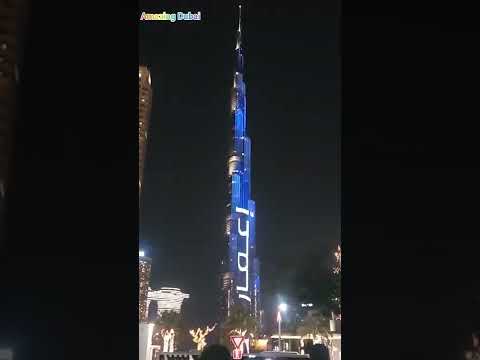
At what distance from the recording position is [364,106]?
179 inches

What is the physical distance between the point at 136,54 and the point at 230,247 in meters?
80.2

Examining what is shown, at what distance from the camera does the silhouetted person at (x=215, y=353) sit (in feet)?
11.1

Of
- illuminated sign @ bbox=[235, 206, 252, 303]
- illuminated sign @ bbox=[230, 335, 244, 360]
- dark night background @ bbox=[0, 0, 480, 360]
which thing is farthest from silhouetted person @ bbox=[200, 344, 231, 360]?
illuminated sign @ bbox=[235, 206, 252, 303]

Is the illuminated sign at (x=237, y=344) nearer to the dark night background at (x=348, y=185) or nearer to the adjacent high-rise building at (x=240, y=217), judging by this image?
the dark night background at (x=348, y=185)

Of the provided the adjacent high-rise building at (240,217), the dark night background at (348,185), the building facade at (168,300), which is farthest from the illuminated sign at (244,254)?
the dark night background at (348,185)

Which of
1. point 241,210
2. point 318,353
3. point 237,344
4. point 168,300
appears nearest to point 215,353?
point 318,353

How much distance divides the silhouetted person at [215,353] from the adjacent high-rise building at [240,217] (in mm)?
78725

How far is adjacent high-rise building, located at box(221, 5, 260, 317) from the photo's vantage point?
83375mm

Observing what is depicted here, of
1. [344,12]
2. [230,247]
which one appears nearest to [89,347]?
[344,12]

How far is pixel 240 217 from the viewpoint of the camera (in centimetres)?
8562

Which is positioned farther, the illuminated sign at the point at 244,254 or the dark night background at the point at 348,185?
the illuminated sign at the point at 244,254

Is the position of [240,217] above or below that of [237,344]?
above

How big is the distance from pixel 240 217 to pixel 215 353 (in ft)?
270

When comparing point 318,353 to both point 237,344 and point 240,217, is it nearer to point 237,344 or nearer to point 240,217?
point 237,344
